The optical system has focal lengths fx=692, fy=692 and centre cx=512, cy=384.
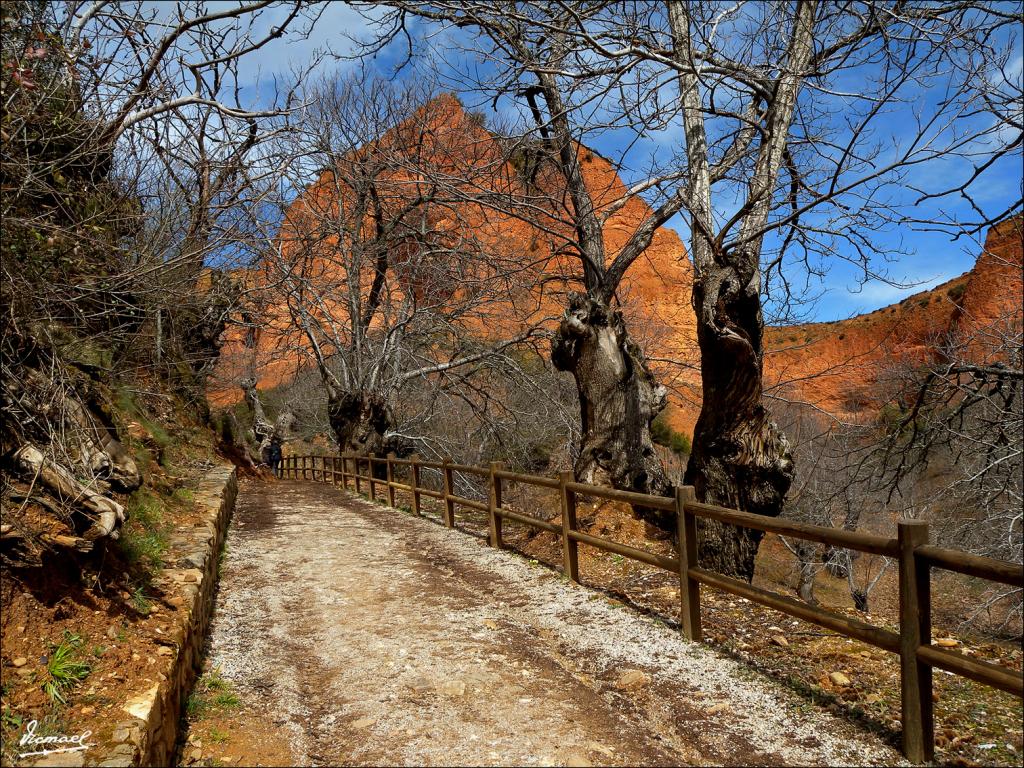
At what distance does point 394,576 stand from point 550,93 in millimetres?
5802

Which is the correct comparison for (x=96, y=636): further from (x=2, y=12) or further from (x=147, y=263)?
(x=2, y=12)

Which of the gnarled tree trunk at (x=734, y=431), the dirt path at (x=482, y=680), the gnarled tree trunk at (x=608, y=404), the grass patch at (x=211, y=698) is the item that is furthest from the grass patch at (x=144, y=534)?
the gnarled tree trunk at (x=734, y=431)

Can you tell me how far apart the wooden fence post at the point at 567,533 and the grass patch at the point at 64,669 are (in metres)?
4.06

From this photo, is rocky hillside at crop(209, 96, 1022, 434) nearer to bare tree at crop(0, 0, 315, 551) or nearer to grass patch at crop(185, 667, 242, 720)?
bare tree at crop(0, 0, 315, 551)

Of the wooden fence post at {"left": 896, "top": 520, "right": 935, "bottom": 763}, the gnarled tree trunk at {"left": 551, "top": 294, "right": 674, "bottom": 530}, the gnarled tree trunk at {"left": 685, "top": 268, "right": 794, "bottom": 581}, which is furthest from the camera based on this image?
the gnarled tree trunk at {"left": 551, "top": 294, "right": 674, "bottom": 530}

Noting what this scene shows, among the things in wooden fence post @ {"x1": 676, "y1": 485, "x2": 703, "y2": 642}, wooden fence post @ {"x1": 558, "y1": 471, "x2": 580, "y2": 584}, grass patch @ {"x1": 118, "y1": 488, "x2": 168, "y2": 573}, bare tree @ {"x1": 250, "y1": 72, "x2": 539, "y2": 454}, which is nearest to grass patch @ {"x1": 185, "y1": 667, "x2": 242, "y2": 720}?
grass patch @ {"x1": 118, "y1": 488, "x2": 168, "y2": 573}

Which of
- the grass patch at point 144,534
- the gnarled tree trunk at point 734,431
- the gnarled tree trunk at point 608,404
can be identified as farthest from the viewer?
the gnarled tree trunk at point 608,404

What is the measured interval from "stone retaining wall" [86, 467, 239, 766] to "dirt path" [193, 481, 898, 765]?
0.29 metres

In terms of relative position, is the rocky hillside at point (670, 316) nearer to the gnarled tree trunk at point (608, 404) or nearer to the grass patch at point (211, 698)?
the gnarled tree trunk at point (608, 404)

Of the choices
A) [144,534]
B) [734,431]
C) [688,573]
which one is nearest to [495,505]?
[734,431]

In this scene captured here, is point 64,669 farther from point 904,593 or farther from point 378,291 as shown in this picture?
point 378,291

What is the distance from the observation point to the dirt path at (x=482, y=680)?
335cm

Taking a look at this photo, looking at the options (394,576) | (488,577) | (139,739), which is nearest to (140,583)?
(139,739)

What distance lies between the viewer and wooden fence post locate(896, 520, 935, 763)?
124 inches
